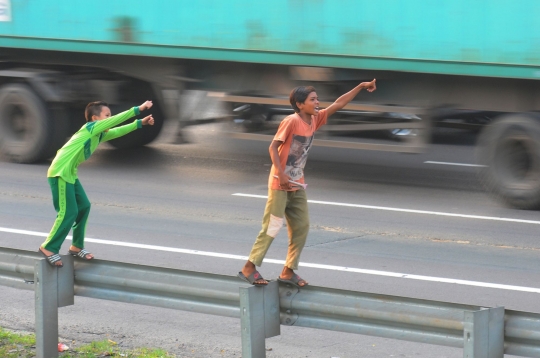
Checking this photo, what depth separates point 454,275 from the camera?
27.7 ft

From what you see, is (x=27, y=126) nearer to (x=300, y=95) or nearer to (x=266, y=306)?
(x=300, y=95)

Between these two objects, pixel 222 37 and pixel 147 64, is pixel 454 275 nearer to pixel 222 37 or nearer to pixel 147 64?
pixel 222 37

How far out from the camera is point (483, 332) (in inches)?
181

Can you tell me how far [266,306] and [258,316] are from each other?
8cm

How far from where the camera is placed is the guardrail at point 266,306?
4664 millimetres

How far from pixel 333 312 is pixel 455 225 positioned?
5.77 m

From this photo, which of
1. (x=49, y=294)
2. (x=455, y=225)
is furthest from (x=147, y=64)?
(x=49, y=294)

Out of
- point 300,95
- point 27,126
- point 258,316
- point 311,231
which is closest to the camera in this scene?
point 258,316

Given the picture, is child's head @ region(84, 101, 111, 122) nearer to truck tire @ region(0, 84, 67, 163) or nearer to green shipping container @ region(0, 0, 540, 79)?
green shipping container @ region(0, 0, 540, 79)

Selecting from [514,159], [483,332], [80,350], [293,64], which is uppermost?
[293,64]

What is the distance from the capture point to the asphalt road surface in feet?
22.5

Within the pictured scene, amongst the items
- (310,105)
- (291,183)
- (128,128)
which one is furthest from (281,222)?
(128,128)

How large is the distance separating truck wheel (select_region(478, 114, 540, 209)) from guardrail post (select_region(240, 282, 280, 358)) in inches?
273

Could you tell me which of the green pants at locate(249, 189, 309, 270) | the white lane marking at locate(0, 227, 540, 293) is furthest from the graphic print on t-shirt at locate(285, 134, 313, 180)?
the white lane marking at locate(0, 227, 540, 293)
